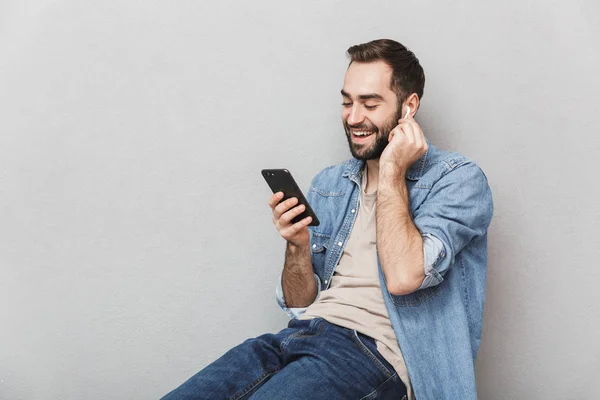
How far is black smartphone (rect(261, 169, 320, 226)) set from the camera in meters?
1.60

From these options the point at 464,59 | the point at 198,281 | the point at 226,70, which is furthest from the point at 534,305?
the point at 226,70

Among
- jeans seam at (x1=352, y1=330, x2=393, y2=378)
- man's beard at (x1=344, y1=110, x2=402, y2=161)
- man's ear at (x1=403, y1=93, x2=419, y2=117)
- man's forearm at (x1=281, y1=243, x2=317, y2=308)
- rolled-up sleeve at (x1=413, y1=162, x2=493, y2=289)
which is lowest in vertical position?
jeans seam at (x1=352, y1=330, x2=393, y2=378)

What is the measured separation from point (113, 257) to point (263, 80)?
0.76 m

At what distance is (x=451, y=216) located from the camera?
156cm

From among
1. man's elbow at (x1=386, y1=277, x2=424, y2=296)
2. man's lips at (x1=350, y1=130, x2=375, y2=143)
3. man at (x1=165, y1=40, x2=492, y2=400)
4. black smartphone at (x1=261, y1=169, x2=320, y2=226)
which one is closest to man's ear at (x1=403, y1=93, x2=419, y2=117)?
man at (x1=165, y1=40, x2=492, y2=400)

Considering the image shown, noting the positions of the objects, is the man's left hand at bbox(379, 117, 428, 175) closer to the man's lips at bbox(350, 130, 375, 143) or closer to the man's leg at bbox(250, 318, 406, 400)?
the man's lips at bbox(350, 130, 375, 143)

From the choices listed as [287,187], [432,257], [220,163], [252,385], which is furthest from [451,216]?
[220,163]

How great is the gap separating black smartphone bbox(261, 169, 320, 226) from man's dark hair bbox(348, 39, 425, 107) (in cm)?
41

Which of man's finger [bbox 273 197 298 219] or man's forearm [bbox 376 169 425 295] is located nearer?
man's forearm [bbox 376 169 425 295]

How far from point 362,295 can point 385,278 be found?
111mm

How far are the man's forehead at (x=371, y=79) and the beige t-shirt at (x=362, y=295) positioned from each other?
0.92ft

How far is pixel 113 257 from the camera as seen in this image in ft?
7.03

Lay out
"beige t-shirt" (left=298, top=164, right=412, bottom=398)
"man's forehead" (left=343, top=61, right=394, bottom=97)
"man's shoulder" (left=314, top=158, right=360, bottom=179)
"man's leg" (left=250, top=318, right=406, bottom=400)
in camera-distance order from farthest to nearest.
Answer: "man's shoulder" (left=314, top=158, right=360, bottom=179), "man's forehead" (left=343, top=61, right=394, bottom=97), "beige t-shirt" (left=298, top=164, right=412, bottom=398), "man's leg" (left=250, top=318, right=406, bottom=400)

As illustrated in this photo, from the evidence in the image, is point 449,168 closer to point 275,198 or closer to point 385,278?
point 385,278
